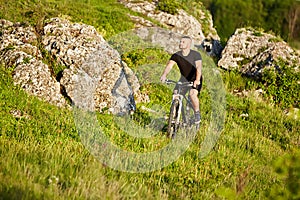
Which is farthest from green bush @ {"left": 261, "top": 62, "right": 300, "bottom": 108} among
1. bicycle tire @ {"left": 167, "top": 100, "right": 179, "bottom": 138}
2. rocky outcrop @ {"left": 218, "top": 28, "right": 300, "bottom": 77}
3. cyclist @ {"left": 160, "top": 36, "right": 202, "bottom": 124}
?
bicycle tire @ {"left": 167, "top": 100, "right": 179, "bottom": 138}

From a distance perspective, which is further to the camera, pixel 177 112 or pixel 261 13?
pixel 261 13

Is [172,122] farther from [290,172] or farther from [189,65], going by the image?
[290,172]

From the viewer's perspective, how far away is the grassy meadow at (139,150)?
4.50m

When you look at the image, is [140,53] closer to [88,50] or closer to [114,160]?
[88,50]

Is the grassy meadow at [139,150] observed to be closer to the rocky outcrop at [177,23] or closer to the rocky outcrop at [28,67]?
the rocky outcrop at [28,67]

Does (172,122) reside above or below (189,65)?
below

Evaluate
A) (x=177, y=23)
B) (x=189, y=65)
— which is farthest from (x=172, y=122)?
(x=177, y=23)

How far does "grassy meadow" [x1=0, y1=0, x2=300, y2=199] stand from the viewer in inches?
177

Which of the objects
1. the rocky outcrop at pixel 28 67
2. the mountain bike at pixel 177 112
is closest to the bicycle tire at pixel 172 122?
the mountain bike at pixel 177 112

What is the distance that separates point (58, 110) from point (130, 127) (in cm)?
152

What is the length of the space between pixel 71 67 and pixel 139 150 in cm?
324

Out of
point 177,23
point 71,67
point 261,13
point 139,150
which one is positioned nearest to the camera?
point 139,150

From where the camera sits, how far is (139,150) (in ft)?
23.4

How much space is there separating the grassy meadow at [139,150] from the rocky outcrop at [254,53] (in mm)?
2357
